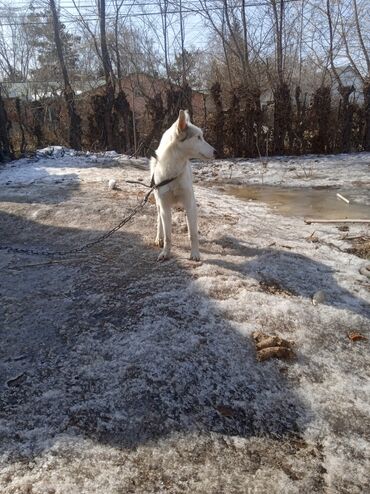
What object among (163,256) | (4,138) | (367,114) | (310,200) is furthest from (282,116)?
(163,256)

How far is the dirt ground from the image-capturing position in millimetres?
1974

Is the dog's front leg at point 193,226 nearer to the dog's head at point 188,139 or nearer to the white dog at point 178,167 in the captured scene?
the white dog at point 178,167

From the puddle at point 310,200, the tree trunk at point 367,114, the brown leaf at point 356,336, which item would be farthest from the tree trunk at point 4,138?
the tree trunk at point 367,114

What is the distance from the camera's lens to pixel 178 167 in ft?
13.6

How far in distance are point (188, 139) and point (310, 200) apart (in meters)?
4.47

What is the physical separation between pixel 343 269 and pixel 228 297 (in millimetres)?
1544

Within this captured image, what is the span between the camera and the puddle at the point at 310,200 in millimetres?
6792

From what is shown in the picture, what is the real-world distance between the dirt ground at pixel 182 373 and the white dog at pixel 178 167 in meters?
0.55

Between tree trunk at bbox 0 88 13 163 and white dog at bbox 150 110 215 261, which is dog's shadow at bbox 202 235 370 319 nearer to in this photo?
white dog at bbox 150 110 215 261

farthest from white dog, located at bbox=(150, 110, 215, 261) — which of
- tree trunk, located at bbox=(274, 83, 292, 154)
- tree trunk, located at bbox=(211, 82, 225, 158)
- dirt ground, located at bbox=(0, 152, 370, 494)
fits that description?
tree trunk, located at bbox=(274, 83, 292, 154)

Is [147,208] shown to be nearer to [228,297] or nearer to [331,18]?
[228,297]

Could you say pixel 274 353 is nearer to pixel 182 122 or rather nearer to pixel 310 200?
pixel 182 122

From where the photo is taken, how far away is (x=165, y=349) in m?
2.82

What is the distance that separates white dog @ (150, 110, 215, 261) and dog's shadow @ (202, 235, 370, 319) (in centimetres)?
59
